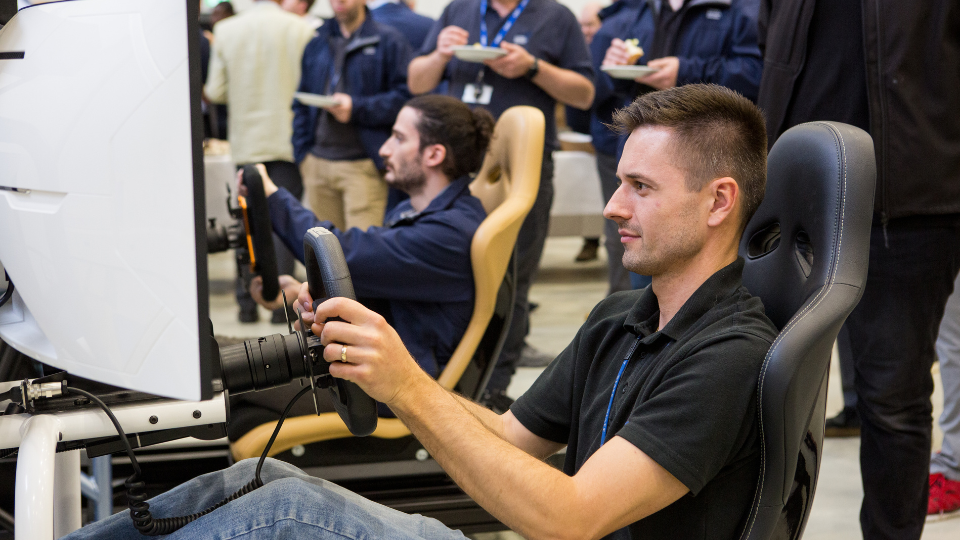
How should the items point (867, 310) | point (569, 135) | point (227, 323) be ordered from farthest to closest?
point (569, 135) < point (227, 323) < point (867, 310)

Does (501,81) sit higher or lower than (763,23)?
lower

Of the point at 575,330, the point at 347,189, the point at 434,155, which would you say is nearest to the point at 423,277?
the point at 434,155

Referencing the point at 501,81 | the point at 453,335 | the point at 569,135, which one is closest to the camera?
the point at 453,335

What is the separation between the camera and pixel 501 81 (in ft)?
10.3

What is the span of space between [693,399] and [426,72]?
2.48 metres

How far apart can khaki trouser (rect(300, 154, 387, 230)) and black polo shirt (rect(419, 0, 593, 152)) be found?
2.29 ft

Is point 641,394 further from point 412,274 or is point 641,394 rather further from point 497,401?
point 497,401

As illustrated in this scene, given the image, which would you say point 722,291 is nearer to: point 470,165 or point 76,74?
point 76,74

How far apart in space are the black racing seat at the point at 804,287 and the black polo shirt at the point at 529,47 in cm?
197

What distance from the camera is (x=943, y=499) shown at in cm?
222

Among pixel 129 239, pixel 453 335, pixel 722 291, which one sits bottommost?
pixel 453 335

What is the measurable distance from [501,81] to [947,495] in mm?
1943

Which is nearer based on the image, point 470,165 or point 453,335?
point 453,335

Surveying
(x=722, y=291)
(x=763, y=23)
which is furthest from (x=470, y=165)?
(x=722, y=291)
